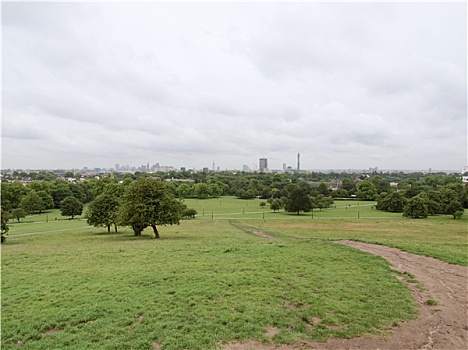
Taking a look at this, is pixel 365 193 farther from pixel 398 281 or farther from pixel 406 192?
pixel 398 281

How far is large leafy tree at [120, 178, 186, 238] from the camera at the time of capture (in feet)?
88.6

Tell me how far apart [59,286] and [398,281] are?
13.9 metres

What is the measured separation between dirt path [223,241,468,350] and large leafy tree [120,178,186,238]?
18.9 m

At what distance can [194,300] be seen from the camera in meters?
10.2

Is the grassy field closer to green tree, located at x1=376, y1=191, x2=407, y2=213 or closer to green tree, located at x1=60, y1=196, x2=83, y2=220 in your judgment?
green tree, located at x1=60, y1=196, x2=83, y2=220

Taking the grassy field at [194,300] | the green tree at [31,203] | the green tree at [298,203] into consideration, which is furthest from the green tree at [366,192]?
the green tree at [31,203]

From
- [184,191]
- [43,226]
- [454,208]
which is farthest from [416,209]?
[184,191]

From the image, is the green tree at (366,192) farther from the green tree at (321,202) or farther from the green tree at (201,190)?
the green tree at (201,190)

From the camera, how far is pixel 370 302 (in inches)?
404

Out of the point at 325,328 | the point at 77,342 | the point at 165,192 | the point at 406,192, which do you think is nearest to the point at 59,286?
the point at 77,342

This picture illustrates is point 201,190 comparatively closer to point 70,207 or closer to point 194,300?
point 70,207

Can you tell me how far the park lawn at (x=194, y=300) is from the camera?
8109 millimetres

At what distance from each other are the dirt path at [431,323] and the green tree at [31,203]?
6728 cm

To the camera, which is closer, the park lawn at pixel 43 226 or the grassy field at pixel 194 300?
the grassy field at pixel 194 300
